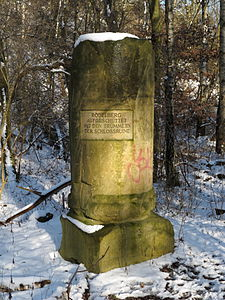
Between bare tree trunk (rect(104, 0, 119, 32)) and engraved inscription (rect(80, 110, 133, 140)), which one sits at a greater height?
bare tree trunk (rect(104, 0, 119, 32))

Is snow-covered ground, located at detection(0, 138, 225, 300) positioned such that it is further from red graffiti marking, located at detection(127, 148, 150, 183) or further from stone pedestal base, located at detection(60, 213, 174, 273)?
red graffiti marking, located at detection(127, 148, 150, 183)

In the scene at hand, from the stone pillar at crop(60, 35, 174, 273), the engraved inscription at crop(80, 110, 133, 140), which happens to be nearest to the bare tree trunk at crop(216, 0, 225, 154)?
the stone pillar at crop(60, 35, 174, 273)

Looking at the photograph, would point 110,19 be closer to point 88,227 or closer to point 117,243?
point 88,227

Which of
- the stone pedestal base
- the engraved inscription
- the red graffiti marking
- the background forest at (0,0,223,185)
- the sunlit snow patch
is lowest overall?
the stone pedestal base

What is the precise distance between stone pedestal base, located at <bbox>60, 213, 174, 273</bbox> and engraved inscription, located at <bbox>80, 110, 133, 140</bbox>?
3.26 ft

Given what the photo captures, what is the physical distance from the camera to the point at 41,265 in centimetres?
346

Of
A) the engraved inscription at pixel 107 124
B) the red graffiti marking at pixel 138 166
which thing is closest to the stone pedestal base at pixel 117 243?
the red graffiti marking at pixel 138 166

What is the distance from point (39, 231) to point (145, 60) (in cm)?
297

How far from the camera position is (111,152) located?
3.30 m

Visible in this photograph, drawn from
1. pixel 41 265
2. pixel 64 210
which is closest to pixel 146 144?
pixel 41 265

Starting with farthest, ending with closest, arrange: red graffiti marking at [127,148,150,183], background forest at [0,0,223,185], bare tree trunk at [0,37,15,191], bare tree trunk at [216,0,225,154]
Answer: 1. bare tree trunk at [216,0,225,154]
2. bare tree trunk at [0,37,15,191]
3. background forest at [0,0,223,185]
4. red graffiti marking at [127,148,150,183]

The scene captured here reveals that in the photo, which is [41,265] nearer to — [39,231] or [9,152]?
[39,231]

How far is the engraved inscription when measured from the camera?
10.7 feet

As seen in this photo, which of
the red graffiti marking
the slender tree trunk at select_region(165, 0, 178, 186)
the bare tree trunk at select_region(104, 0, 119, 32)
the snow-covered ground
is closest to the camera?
the snow-covered ground
